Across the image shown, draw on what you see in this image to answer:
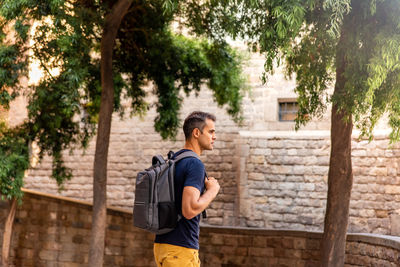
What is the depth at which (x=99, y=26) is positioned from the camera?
9.46 m

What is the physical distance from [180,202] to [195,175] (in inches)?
7.6

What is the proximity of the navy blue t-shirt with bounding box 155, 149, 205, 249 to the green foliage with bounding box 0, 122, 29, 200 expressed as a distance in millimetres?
7152

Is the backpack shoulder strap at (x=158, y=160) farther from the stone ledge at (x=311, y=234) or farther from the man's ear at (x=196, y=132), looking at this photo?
the stone ledge at (x=311, y=234)

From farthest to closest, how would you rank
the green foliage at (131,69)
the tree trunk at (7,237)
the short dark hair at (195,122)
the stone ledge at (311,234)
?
the tree trunk at (7,237)
the green foliage at (131,69)
the stone ledge at (311,234)
the short dark hair at (195,122)

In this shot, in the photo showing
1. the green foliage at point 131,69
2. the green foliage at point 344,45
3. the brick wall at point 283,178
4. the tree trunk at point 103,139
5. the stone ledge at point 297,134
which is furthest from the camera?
the stone ledge at point 297,134

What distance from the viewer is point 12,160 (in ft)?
32.0

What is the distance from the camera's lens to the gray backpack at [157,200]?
9.47 feet

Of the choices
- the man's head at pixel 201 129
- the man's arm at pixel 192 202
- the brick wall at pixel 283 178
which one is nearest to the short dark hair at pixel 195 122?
the man's head at pixel 201 129

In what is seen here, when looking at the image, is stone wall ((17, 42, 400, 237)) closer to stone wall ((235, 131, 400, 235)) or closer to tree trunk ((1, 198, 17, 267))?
stone wall ((235, 131, 400, 235))

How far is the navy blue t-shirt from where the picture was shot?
2.86 meters

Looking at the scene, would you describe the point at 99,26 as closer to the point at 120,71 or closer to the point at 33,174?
the point at 120,71

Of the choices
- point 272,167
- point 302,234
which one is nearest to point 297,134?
point 272,167

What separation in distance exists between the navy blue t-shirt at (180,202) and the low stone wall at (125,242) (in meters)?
5.63

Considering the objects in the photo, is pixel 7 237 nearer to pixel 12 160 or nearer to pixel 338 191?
pixel 12 160
